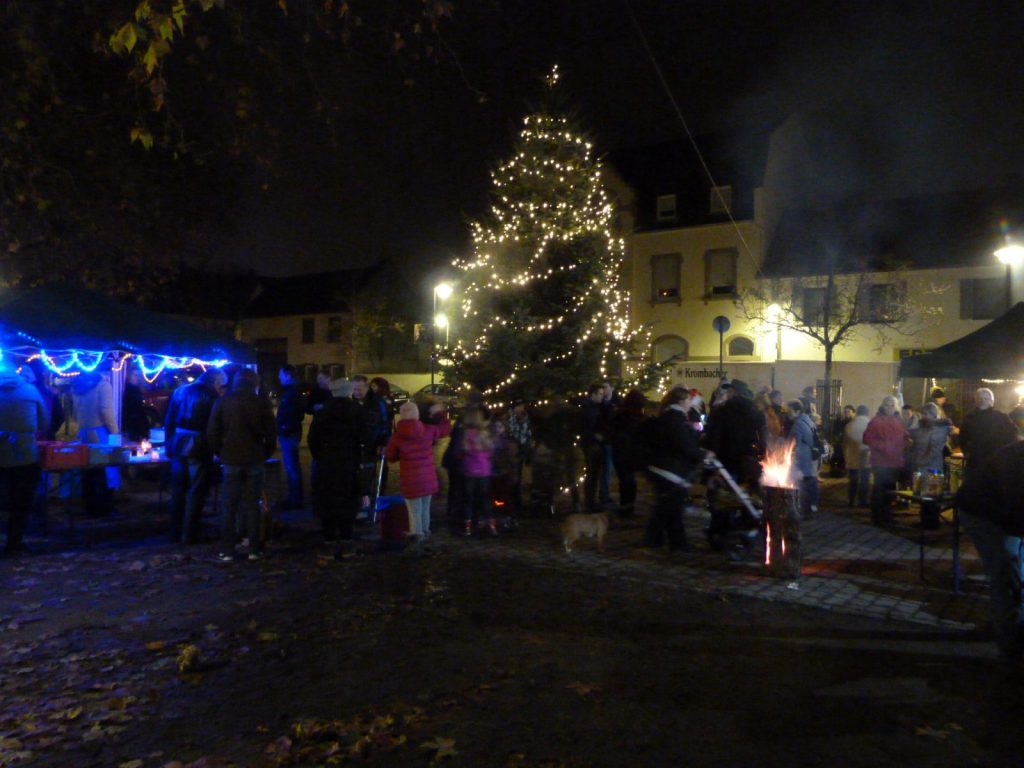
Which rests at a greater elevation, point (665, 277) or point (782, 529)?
point (665, 277)

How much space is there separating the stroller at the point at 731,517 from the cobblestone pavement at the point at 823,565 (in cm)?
17

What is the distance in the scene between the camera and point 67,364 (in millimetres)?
11812

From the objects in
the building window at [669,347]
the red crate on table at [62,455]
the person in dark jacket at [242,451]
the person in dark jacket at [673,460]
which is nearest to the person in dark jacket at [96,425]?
the red crate on table at [62,455]

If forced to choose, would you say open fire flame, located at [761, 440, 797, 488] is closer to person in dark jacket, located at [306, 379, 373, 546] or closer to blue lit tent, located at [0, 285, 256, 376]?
person in dark jacket, located at [306, 379, 373, 546]

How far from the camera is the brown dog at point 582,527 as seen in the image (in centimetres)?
913

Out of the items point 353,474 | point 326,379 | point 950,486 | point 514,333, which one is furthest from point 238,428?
point 950,486

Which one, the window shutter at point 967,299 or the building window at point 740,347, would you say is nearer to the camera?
the window shutter at point 967,299

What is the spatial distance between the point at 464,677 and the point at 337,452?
13.9 ft

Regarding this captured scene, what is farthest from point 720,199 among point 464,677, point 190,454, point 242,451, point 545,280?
point 464,677

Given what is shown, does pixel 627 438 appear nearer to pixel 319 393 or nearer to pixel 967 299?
pixel 319 393

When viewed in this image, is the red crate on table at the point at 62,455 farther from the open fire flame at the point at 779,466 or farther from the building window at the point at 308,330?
the building window at the point at 308,330

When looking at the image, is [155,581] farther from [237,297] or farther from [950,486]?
[237,297]

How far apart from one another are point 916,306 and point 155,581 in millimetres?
26907

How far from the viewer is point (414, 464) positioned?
8977 millimetres
